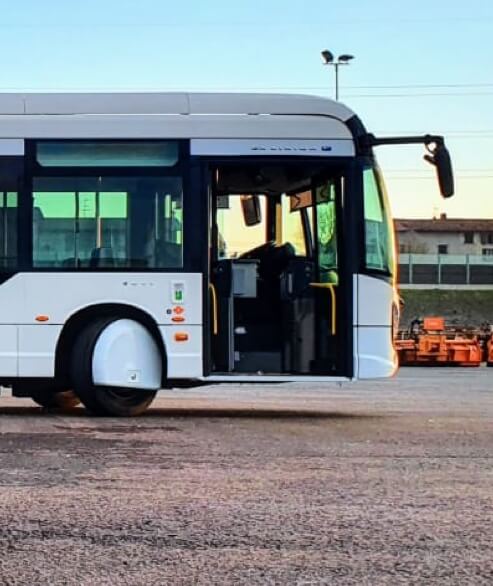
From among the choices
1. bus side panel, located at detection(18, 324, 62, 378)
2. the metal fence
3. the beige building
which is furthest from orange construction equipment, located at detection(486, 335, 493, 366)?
the beige building

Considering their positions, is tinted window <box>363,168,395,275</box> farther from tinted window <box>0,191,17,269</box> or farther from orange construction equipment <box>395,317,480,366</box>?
orange construction equipment <box>395,317,480,366</box>

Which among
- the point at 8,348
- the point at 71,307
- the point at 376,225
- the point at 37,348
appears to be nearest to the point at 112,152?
the point at 71,307

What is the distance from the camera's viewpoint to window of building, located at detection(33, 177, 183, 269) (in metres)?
11.0

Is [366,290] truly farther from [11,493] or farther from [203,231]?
[11,493]

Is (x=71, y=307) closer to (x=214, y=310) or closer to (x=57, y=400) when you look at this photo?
(x=214, y=310)

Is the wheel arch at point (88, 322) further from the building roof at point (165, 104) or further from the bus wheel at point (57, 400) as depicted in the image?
the building roof at point (165, 104)

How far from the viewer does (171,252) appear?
11109 millimetres

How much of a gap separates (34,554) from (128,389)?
6103 mm

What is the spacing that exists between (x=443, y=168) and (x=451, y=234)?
93.0 meters

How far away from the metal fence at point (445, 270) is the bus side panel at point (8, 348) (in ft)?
166

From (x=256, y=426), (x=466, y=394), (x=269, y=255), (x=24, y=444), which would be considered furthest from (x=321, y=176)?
(x=466, y=394)

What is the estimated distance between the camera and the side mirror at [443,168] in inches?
436

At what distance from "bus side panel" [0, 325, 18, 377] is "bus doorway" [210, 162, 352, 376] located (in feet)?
6.88

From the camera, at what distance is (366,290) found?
11266 millimetres
